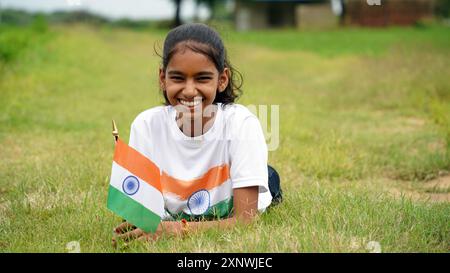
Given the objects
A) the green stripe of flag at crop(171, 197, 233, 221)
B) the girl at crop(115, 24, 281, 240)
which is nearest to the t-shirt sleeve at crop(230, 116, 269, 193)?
the girl at crop(115, 24, 281, 240)

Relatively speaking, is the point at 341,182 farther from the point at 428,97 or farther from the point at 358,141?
the point at 428,97

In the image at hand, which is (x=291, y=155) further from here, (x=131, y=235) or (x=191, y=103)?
(x=131, y=235)

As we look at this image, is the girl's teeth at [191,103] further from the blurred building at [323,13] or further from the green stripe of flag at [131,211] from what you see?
the blurred building at [323,13]

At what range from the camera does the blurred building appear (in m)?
37.9

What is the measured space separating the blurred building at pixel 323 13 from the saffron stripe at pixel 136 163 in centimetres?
3459

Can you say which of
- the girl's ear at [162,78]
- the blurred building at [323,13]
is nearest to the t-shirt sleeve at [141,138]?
the girl's ear at [162,78]

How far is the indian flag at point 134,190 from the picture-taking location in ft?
9.37

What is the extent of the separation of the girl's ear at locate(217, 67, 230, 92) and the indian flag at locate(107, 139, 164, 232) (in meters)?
0.58

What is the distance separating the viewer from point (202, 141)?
3246mm

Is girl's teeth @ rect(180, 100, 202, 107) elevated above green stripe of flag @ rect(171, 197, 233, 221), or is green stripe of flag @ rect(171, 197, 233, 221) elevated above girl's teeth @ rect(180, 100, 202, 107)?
girl's teeth @ rect(180, 100, 202, 107)

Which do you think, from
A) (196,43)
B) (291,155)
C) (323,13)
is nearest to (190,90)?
(196,43)

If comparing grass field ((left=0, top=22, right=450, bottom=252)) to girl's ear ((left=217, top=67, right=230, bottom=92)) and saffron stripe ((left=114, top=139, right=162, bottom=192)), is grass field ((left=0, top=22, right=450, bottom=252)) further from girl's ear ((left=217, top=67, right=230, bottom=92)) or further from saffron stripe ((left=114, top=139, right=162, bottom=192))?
girl's ear ((left=217, top=67, right=230, bottom=92))
